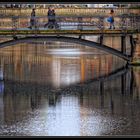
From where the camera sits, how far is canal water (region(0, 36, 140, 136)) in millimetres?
17234

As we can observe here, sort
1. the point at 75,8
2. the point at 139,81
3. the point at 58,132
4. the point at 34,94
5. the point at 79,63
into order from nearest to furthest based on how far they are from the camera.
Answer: the point at 58,132 → the point at 34,94 → the point at 139,81 → the point at 79,63 → the point at 75,8

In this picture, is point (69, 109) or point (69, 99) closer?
point (69, 109)

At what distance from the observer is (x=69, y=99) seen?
22766 millimetres

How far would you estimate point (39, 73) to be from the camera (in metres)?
32.0

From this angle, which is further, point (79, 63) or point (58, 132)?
point (79, 63)

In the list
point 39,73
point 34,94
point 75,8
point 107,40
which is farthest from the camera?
point 107,40

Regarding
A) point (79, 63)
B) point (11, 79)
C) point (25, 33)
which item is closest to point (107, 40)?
point (79, 63)

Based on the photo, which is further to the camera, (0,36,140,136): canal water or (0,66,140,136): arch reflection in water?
(0,36,140,136): canal water

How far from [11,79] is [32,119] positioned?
11.3 metres

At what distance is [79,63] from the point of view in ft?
125

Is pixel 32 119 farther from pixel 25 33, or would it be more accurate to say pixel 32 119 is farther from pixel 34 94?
pixel 25 33

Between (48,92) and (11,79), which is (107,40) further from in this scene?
(48,92)

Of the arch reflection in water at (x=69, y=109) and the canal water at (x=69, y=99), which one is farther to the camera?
the canal water at (x=69, y=99)

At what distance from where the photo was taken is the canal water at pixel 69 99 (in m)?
17.2
